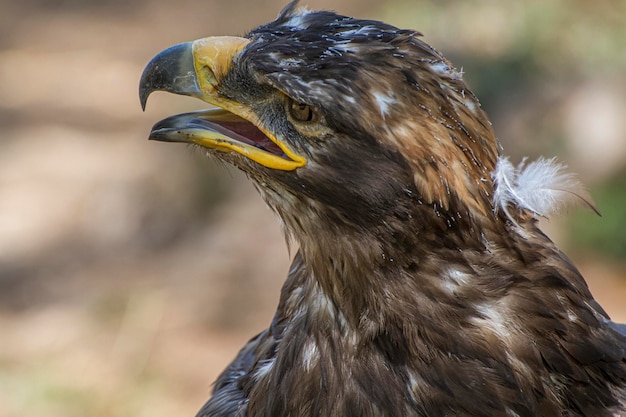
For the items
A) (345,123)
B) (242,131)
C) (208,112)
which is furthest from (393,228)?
(208,112)

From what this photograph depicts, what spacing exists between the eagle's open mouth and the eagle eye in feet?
0.43

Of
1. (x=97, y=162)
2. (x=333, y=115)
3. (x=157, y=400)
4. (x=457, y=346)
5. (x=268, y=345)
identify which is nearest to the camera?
(x=333, y=115)

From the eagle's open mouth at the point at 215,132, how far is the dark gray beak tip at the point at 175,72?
8cm

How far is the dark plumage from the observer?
2607mm

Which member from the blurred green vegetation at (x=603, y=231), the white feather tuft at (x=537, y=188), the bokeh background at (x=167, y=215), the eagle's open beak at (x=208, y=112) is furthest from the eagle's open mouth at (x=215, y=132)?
the blurred green vegetation at (x=603, y=231)

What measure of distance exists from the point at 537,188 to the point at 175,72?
1.15 meters

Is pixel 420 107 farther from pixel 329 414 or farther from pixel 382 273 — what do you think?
pixel 329 414

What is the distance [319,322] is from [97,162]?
768cm

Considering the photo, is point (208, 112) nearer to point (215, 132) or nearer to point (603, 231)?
point (215, 132)

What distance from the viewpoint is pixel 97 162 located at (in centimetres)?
1023

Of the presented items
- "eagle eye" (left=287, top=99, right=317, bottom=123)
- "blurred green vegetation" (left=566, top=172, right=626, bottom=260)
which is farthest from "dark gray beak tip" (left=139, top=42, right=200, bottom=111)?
"blurred green vegetation" (left=566, top=172, right=626, bottom=260)

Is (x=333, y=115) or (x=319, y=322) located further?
(x=319, y=322)

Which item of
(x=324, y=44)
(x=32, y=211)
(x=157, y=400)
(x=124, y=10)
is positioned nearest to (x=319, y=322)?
(x=324, y=44)

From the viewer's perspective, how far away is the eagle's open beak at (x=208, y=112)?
276 centimetres
